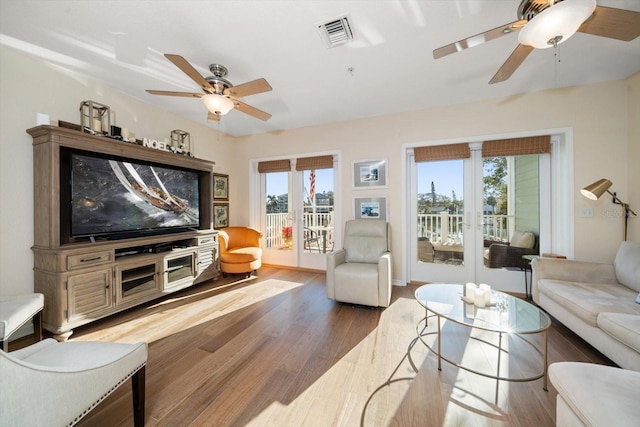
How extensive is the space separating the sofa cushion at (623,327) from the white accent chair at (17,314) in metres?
3.84

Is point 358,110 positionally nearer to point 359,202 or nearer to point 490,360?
point 359,202

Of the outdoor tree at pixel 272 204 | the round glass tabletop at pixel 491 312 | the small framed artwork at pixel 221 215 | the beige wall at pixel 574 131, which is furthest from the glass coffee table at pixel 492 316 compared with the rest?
the small framed artwork at pixel 221 215

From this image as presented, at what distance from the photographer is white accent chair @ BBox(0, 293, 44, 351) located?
58.3 inches

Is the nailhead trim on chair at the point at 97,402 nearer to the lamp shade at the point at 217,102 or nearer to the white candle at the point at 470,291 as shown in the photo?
the lamp shade at the point at 217,102

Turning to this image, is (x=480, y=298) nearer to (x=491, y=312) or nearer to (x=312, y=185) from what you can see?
(x=491, y=312)

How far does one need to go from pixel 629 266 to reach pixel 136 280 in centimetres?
488

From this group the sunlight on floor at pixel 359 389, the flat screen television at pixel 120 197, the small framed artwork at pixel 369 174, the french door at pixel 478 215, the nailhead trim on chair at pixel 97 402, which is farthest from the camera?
the small framed artwork at pixel 369 174

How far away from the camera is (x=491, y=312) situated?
5.55 ft

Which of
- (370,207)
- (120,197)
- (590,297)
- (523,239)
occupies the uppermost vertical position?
(120,197)

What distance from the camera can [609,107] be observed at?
8.66 ft

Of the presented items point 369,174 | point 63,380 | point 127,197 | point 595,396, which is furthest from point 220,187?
point 595,396

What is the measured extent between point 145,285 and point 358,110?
360 cm

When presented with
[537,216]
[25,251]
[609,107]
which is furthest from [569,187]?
[25,251]

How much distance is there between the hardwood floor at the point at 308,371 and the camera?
51.7 inches
